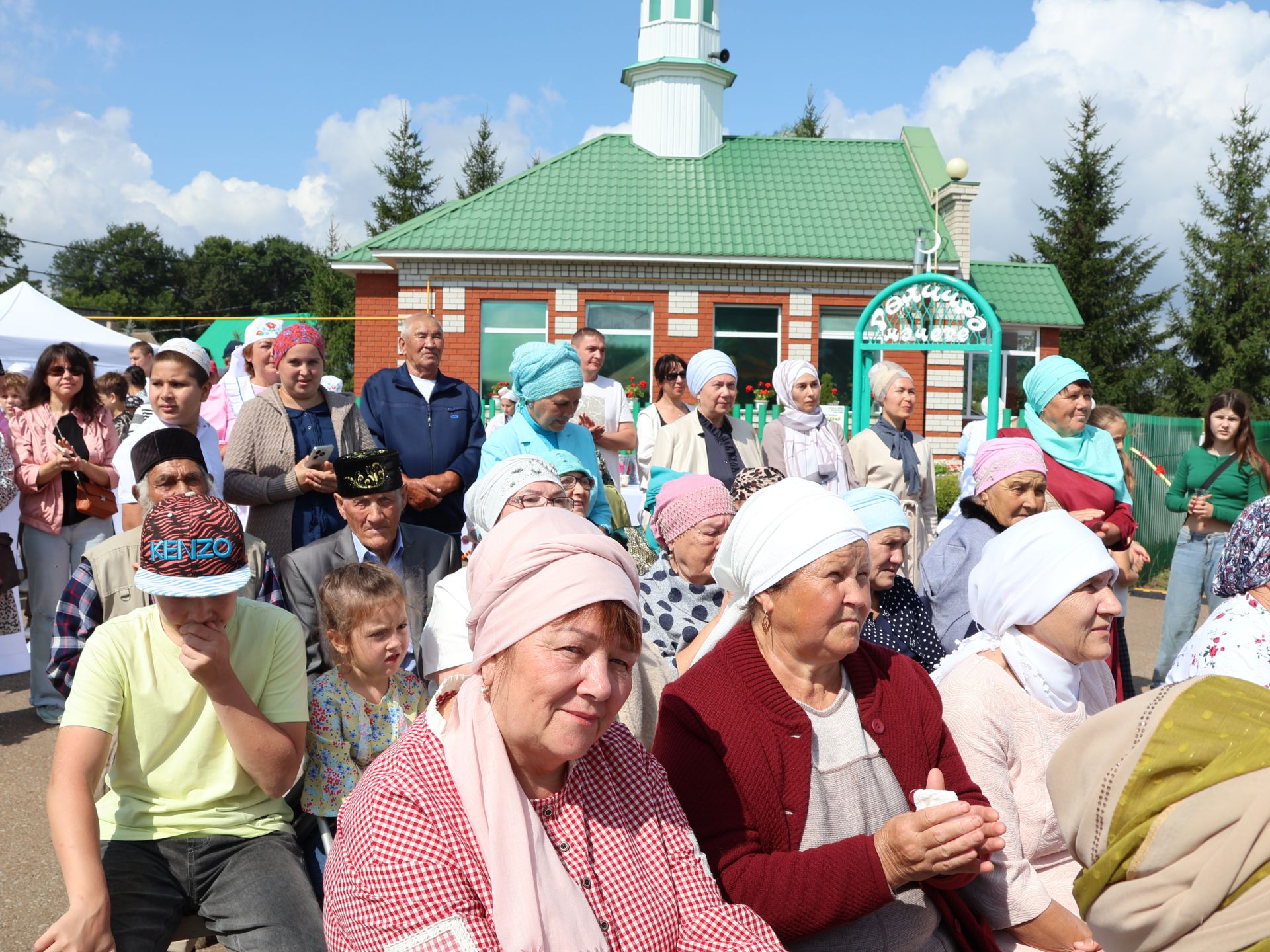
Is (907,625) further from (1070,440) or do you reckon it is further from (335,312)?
(335,312)

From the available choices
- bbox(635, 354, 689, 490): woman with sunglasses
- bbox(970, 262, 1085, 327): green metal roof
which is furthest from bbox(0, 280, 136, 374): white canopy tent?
bbox(970, 262, 1085, 327): green metal roof

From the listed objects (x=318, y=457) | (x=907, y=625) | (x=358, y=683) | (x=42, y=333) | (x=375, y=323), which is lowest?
(x=358, y=683)

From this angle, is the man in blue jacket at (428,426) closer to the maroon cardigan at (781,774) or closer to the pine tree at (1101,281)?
the maroon cardigan at (781,774)

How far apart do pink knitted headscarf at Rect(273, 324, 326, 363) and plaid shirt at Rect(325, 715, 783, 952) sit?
3.54 m

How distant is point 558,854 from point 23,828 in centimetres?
384

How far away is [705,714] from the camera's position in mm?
2488

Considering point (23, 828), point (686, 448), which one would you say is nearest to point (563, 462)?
point (686, 448)

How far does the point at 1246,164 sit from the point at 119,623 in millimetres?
39506

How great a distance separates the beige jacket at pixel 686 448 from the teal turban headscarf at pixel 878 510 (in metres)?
2.13

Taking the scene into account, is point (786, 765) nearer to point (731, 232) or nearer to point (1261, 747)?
point (1261, 747)

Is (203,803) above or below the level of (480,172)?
below

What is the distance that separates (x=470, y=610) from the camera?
250 cm

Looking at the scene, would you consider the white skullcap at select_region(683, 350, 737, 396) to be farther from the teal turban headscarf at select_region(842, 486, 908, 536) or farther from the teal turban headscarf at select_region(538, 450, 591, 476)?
the teal turban headscarf at select_region(842, 486, 908, 536)

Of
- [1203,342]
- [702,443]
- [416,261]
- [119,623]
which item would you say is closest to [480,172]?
[416,261]
